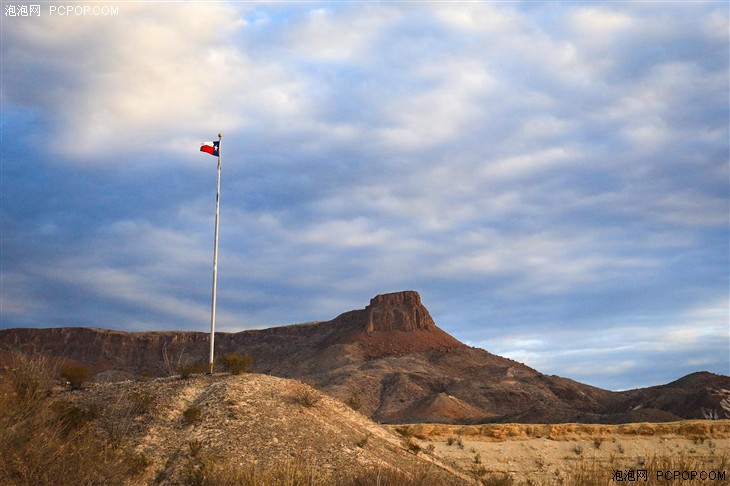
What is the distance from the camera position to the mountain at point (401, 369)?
7894 centimetres

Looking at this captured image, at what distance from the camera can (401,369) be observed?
109m

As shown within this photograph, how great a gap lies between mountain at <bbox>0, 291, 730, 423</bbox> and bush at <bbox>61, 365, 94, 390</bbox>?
30761mm

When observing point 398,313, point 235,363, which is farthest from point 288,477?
point 398,313

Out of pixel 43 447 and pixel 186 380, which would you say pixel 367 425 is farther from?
pixel 43 447

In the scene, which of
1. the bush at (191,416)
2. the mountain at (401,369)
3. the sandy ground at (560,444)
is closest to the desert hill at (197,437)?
the bush at (191,416)

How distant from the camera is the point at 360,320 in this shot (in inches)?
5472

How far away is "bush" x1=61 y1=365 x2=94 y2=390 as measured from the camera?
1087 inches

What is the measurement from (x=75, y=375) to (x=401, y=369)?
83.4m

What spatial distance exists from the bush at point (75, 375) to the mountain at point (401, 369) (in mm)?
30761

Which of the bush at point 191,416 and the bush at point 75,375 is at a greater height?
the bush at point 75,375

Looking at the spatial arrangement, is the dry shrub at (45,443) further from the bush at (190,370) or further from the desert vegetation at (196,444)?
the bush at (190,370)

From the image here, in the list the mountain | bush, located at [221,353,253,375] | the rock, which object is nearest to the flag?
bush, located at [221,353,253,375]

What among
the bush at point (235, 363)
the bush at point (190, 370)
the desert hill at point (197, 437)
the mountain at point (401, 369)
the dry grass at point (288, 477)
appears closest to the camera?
the dry grass at point (288, 477)

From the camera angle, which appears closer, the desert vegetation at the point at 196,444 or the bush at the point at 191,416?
the desert vegetation at the point at 196,444
